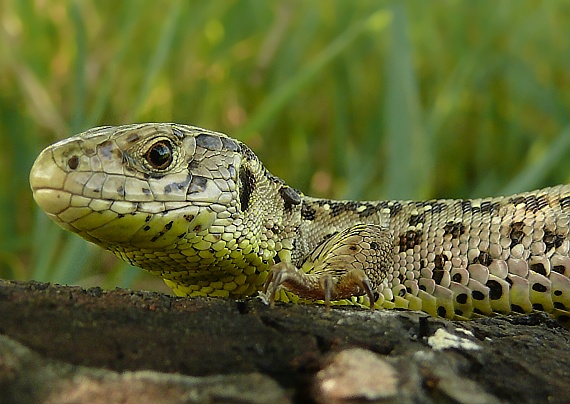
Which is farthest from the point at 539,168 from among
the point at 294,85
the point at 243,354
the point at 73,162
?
the point at 243,354

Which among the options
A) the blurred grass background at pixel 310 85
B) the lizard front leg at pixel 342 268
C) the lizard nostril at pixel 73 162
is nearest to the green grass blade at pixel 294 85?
the blurred grass background at pixel 310 85

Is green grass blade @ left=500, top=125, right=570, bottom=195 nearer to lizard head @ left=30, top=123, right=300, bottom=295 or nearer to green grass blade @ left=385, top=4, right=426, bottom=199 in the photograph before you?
green grass blade @ left=385, top=4, right=426, bottom=199

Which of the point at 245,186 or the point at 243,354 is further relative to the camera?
the point at 245,186

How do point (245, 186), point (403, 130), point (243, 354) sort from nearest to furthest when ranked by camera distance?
point (243, 354) < point (245, 186) < point (403, 130)

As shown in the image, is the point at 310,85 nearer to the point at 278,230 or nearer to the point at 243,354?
the point at 278,230

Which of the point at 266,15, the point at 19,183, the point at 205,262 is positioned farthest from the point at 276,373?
the point at 266,15

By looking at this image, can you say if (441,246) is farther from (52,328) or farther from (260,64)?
(260,64)

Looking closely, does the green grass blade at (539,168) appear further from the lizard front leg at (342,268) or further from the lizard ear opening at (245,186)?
the lizard ear opening at (245,186)
